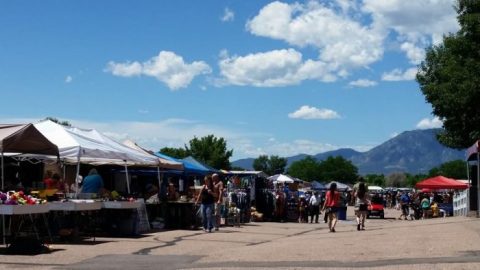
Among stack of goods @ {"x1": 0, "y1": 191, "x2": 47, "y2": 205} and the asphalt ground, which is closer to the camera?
the asphalt ground

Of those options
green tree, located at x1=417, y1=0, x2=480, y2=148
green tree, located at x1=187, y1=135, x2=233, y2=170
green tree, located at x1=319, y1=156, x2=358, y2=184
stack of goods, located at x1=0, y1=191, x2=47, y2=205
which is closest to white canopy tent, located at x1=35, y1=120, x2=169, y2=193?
stack of goods, located at x1=0, y1=191, x2=47, y2=205

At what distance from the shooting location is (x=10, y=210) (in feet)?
45.2

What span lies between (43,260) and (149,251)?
257 cm

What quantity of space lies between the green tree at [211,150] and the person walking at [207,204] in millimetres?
76454

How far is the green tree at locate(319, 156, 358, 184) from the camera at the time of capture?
189 metres

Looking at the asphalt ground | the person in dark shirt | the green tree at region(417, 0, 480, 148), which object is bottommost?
the asphalt ground

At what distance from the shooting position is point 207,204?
68.4 feet

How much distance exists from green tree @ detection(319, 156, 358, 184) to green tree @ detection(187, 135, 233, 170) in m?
89.8

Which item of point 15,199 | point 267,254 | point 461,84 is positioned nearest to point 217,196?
point 15,199

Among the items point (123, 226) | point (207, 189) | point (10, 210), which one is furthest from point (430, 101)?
point (10, 210)

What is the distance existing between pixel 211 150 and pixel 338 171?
319 ft

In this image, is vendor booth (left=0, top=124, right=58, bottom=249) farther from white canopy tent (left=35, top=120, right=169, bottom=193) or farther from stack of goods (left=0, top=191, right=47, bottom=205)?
white canopy tent (left=35, top=120, right=169, bottom=193)

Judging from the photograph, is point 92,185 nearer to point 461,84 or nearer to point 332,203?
point 332,203

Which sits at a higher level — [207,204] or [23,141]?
[23,141]
